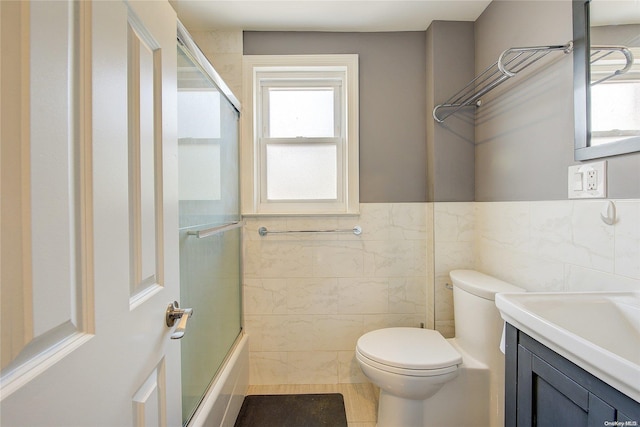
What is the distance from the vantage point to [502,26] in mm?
1556

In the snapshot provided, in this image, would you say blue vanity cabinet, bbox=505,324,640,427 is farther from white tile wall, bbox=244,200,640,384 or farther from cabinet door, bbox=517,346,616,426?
white tile wall, bbox=244,200,640,384

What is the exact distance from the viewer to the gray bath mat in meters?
1.58

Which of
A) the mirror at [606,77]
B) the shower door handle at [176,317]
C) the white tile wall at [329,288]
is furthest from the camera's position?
the white tile wall at [329,288]

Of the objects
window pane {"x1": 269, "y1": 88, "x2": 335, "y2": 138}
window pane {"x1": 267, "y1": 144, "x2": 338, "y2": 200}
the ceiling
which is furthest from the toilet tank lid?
the ceiling

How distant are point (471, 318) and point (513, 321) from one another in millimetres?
666

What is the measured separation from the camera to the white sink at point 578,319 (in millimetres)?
711

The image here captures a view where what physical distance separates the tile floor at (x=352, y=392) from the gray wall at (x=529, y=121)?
4.46ft

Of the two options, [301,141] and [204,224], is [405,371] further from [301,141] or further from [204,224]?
[301,141]

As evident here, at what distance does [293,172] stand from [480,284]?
4.22 feet

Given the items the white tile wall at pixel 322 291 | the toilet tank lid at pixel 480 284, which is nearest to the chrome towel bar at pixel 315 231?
the white tile wall at pixel 322 291

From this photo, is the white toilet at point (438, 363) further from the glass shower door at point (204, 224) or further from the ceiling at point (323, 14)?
the ceiling at point (323, 14)

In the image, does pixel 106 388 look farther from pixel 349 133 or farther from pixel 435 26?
pixel 435 26

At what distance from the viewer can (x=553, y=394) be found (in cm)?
73

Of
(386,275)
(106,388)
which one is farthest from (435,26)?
(106,388)
